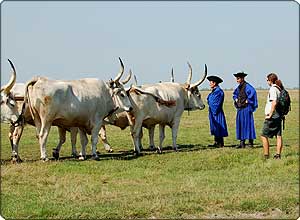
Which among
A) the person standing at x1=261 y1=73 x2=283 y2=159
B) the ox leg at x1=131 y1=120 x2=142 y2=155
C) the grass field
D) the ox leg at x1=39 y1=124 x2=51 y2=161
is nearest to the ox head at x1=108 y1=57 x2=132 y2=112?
the ox leg at x1=131 y1=120 x2=142 y2=155

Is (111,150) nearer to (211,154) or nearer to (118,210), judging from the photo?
(211,154)

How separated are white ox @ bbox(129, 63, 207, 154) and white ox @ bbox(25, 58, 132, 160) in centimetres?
55

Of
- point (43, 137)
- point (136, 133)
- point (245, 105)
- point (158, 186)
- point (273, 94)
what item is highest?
point (273, 94)

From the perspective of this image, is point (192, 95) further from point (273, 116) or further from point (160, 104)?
point (273, 116)

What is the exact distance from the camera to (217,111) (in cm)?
1694

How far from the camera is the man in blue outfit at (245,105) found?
15648 mm

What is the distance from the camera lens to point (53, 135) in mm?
24078

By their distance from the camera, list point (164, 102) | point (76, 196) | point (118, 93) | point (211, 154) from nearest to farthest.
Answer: point (76, 196) → point (211, 154) → point (118, 93) → point (164, 102)

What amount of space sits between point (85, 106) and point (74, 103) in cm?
37

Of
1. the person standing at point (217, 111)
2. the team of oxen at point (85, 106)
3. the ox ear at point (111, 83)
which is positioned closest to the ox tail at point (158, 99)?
the team of oxen at point (85, 106)

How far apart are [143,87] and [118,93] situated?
4.12 feet

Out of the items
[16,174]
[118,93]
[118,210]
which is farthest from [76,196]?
[118,93]

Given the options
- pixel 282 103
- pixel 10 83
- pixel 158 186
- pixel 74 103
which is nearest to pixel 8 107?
pixel 10 83

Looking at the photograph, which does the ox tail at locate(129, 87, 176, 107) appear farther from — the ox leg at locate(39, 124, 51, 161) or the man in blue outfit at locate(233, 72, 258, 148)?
Answer: the ox leg at locate(39, 124, 51, 161)
